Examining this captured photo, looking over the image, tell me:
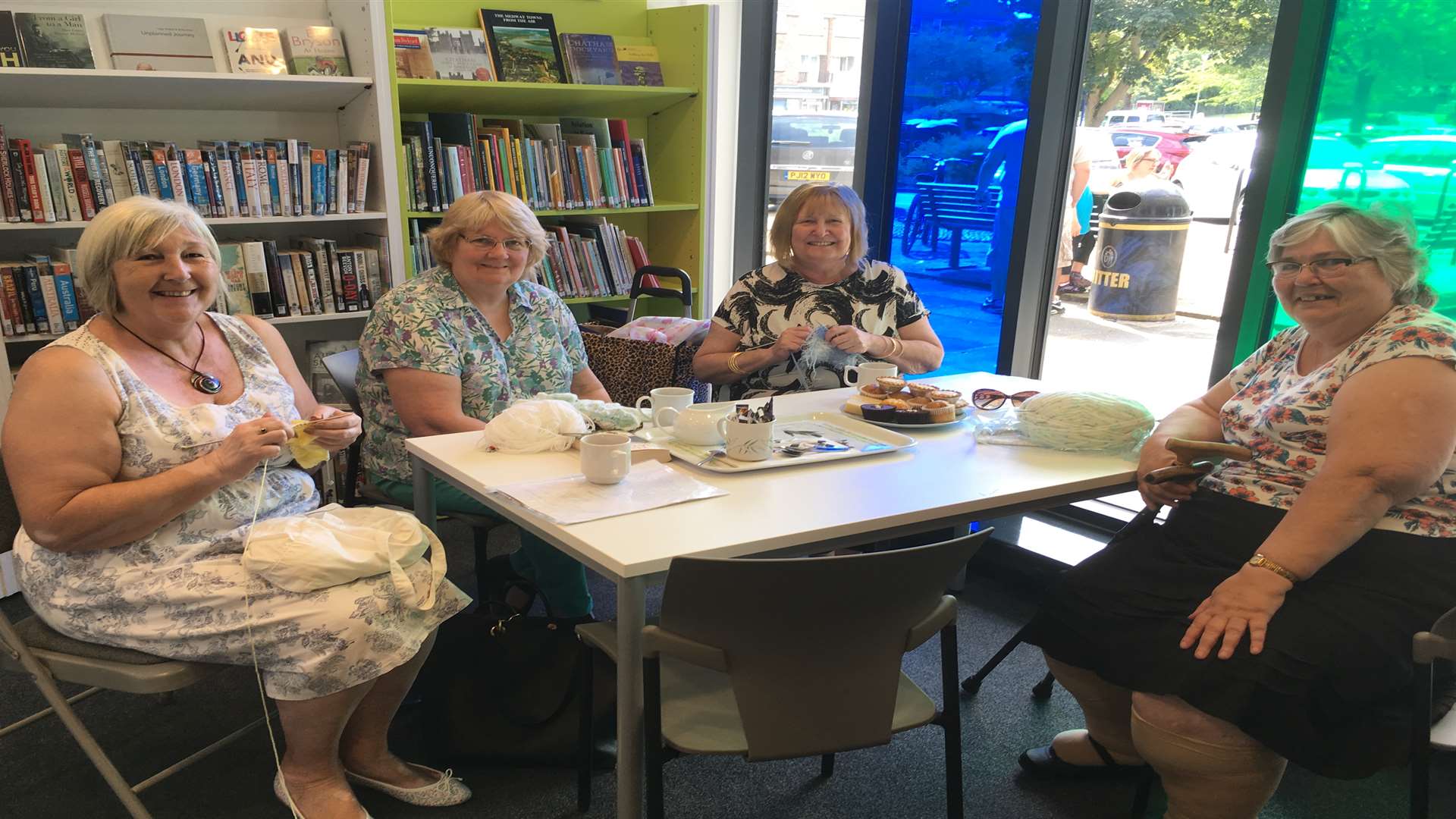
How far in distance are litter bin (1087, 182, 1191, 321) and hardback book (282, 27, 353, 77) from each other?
262 centimetres

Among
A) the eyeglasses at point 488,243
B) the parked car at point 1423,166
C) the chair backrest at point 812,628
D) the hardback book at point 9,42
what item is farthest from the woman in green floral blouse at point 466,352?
the parked car at point 1423,166

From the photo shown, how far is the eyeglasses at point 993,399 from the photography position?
2.33 m

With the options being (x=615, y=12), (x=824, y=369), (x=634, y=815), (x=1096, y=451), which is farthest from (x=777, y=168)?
(x=634, y=815)

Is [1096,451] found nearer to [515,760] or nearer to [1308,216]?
[1308,216]

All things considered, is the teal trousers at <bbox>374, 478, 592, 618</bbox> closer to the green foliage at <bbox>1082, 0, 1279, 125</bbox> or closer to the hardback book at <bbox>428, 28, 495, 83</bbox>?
the hardback book at <bbox>428, 28, 495, 83</bbox>

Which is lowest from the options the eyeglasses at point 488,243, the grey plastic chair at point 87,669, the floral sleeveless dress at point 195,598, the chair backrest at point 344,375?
the grey plastic chair at point 87,669

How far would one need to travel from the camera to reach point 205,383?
1818 millimetres

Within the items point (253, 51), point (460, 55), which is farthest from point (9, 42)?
point (460, 55)

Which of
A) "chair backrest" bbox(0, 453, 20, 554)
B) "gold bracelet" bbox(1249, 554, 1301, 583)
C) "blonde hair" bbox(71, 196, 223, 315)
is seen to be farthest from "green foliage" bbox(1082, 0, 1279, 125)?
"chair backrest" bbox(0, 453, 20, 554)

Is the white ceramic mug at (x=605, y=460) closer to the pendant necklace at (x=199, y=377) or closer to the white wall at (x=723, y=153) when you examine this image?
the pendant necklace at (x=199, y=377)

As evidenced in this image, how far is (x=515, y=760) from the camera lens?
2037mm

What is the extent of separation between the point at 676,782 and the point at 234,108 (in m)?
2.66

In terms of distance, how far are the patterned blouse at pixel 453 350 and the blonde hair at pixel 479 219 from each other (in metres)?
0.08

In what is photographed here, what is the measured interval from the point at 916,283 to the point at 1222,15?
4.57ft
